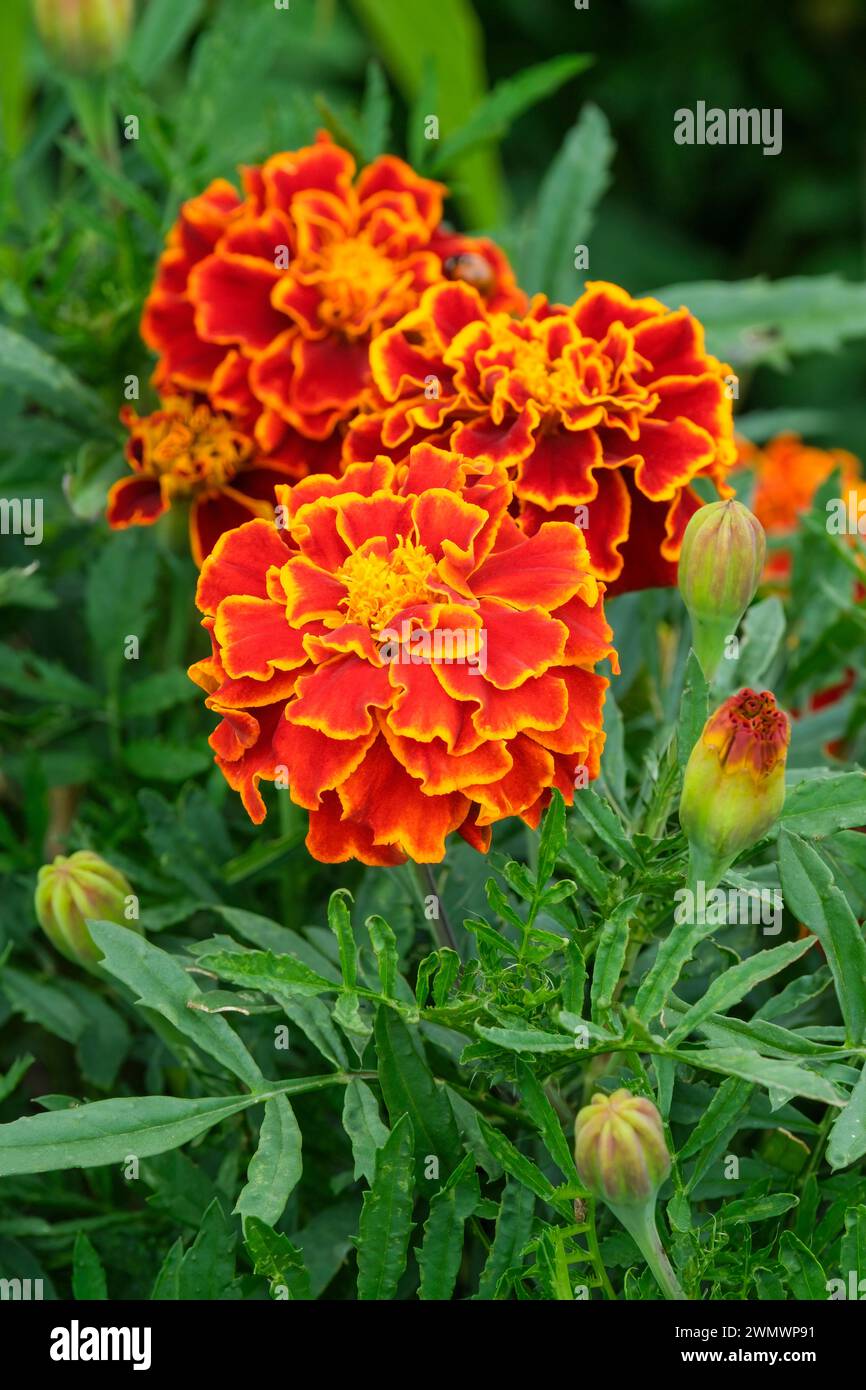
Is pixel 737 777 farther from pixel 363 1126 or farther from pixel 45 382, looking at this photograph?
pixel 45 382

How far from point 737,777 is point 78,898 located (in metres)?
0.20

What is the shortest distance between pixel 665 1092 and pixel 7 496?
0.38 m

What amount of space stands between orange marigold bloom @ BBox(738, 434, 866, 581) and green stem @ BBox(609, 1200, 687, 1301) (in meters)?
0.41

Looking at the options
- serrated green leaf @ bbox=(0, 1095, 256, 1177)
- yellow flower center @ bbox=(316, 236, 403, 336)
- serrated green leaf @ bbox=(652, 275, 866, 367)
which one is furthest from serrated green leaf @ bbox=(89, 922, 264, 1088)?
serrated green leaf @ bbox=(652, 275, 866, 367)

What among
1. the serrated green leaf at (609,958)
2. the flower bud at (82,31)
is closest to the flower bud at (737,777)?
the serrated green leaf at (609,958)

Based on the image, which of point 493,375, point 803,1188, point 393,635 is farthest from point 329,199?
point 803,1188

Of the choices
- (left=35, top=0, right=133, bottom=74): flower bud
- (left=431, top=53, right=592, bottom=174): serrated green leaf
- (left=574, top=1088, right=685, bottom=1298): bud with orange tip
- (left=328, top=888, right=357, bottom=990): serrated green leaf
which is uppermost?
(left=35, top=0, right=133, bottom=74): flower bud

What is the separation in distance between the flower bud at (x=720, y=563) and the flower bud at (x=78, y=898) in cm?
19

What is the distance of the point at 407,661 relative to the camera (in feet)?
1.44

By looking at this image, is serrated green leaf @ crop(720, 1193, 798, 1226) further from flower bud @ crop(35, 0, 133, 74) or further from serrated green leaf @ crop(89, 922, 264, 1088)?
flower bud @ crop(35, 0, 133, 74)

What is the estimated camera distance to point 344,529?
0.47 meters

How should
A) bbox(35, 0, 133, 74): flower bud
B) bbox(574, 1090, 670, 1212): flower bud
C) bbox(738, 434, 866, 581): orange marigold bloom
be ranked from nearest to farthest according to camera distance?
bbox(574, 1090, 670, 1212): flower bud < bbox(35, 0, 133, 74): flower bud < bbox(738, 434, 866, 581): orange marigold bloom

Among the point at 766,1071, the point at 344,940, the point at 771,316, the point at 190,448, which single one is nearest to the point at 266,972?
the point at 344,940

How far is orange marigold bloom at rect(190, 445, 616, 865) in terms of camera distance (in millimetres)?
432
